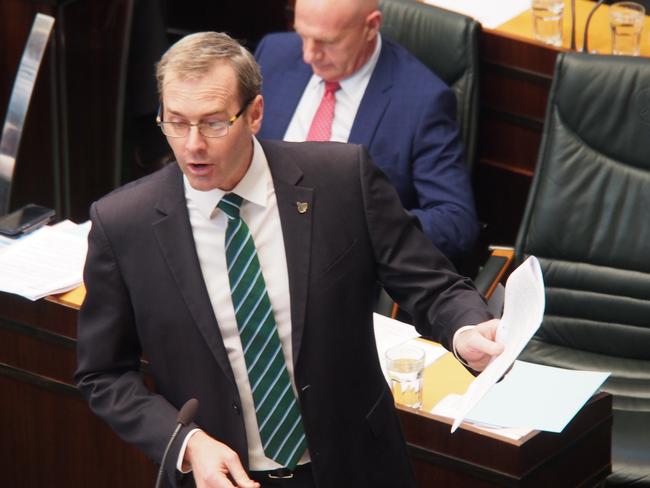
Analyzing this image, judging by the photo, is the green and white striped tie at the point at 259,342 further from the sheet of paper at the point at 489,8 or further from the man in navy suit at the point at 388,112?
the sheet of paper at the point at 489,8

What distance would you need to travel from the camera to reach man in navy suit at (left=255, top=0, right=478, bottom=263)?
139 inches

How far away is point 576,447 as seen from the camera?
2.62 m

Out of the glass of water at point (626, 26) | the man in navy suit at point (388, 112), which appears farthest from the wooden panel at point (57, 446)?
the glass of water at point (626, 26)

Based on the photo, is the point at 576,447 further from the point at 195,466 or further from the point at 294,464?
the point at 195,466

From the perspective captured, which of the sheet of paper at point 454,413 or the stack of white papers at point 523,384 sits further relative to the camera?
the sheet of paper at point 454,413

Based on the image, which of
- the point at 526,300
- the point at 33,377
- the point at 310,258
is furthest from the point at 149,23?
the point at 526,300

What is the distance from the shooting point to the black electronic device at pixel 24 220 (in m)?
3.16

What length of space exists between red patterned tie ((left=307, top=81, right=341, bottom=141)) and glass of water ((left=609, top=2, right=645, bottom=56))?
0.82 meters

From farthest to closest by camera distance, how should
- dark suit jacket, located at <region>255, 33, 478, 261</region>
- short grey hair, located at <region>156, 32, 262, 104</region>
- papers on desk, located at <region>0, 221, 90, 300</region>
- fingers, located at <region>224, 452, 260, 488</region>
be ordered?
dark suit jacket, located at <region>255, 33, 478, 261</region> < papers on desk, located at <region>0, 221, 90, 300</region> < short grey hair, located at <region>156, 32, 262, 104</region> < fingers, located at <region>224, 452, 260, 488</region>

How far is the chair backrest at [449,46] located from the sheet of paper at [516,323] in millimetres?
1839

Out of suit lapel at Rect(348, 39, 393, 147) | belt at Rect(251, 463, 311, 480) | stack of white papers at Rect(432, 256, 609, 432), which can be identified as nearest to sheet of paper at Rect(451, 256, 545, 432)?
stack of white papers at Rect(432, 256, 609, 432)

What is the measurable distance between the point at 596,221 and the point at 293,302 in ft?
4.73

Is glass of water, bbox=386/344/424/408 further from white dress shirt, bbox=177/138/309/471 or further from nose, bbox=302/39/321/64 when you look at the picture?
nose, bbox=302/39/321/64

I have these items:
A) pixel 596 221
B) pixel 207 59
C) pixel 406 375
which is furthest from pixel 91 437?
pixel 596 221
